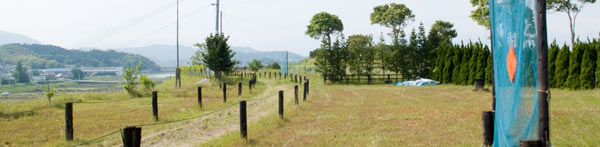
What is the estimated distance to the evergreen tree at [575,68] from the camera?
712 inches

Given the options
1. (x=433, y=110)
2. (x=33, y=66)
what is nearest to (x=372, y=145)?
(x=433, y=110)

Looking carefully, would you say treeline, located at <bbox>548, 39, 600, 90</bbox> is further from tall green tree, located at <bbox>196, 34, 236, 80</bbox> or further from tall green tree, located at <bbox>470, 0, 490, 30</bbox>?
tall green tree, located at <bbox>196, 34, 236, 80</bbox>

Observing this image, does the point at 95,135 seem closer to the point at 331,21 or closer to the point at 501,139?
the point at 501,139

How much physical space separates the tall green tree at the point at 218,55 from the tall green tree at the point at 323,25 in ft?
133

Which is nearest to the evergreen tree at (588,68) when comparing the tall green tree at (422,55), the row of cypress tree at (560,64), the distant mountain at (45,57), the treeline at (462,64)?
the row of cypress tree at (560,64)

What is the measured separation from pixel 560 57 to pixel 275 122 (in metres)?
15.8

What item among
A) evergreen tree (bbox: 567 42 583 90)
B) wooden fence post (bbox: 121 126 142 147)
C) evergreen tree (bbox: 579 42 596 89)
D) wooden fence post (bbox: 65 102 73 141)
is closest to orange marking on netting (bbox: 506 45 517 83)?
wooden fence post (bbox: 121 126 142 147)

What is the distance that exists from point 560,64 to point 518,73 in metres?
18.2

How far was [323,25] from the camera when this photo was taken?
76.1 metres

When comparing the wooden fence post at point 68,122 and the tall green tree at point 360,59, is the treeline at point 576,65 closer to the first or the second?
the tall green tree at point 360,59

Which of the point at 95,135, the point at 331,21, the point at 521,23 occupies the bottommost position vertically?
the point at 95,135

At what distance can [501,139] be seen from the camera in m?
4.48

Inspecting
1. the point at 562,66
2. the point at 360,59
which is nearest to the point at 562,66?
the point at 562,66

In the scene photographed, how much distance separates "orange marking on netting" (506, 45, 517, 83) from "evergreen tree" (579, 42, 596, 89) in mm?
16727
